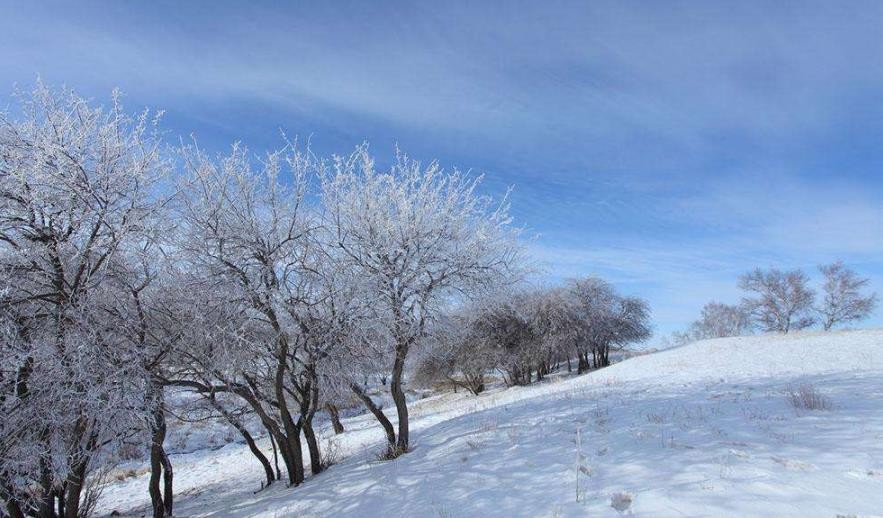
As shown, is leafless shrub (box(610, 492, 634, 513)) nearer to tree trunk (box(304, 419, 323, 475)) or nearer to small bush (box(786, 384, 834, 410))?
small bush (box(786, 384, 834, 410))

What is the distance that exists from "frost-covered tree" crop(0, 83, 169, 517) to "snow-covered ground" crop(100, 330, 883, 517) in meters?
3.13

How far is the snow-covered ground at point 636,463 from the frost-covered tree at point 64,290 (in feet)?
10.3

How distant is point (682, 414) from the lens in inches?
331

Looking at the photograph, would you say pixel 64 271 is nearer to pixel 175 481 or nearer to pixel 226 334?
pixel 226 334

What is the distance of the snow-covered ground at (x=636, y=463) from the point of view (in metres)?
4.67

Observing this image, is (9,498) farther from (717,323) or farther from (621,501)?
(717,323)

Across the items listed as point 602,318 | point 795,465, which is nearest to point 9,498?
point 795,465

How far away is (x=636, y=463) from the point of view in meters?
5.99

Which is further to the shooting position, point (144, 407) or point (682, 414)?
point (682, 414)

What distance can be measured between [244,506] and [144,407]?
352 centimetres

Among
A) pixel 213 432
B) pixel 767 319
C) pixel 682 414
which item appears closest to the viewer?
pixel 682 414

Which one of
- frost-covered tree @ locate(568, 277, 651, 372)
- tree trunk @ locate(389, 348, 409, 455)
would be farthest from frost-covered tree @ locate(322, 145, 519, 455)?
frost-covered tree @ locate(568, 277, 651, 372)

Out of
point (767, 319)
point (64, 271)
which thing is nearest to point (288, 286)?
point (64, 271)

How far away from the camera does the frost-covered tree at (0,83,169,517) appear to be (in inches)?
268
